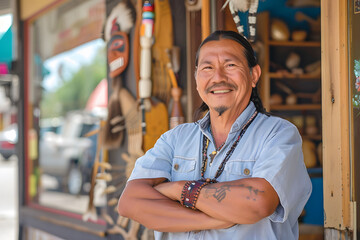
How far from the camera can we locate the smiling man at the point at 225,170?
1.43 m

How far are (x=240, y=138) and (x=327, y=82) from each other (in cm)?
71

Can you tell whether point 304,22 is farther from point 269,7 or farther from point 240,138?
point 240,138

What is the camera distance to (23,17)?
4848mm

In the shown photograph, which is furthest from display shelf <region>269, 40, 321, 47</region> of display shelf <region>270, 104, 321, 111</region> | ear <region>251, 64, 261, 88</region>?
ear <region>251, 64, 261, 88</region>

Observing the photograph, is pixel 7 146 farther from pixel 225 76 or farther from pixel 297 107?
pixel 225 76

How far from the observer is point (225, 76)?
1668 millimetres

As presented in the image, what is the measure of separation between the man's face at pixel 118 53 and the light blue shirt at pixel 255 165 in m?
1.46

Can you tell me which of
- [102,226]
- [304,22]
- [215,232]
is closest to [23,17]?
[102,226]

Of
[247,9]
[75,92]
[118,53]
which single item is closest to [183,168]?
[247,9]

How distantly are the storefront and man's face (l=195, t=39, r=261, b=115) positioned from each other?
1.99 ft

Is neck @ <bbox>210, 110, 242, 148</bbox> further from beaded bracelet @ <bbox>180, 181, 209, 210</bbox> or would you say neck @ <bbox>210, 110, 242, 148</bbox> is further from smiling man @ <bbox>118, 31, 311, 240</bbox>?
beaded bracelet @ <bbox>180, 181, 209, 210</bbox>

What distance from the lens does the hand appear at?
5.11 ft

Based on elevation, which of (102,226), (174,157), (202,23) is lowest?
(102,226)

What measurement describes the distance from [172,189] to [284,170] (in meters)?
0.43
